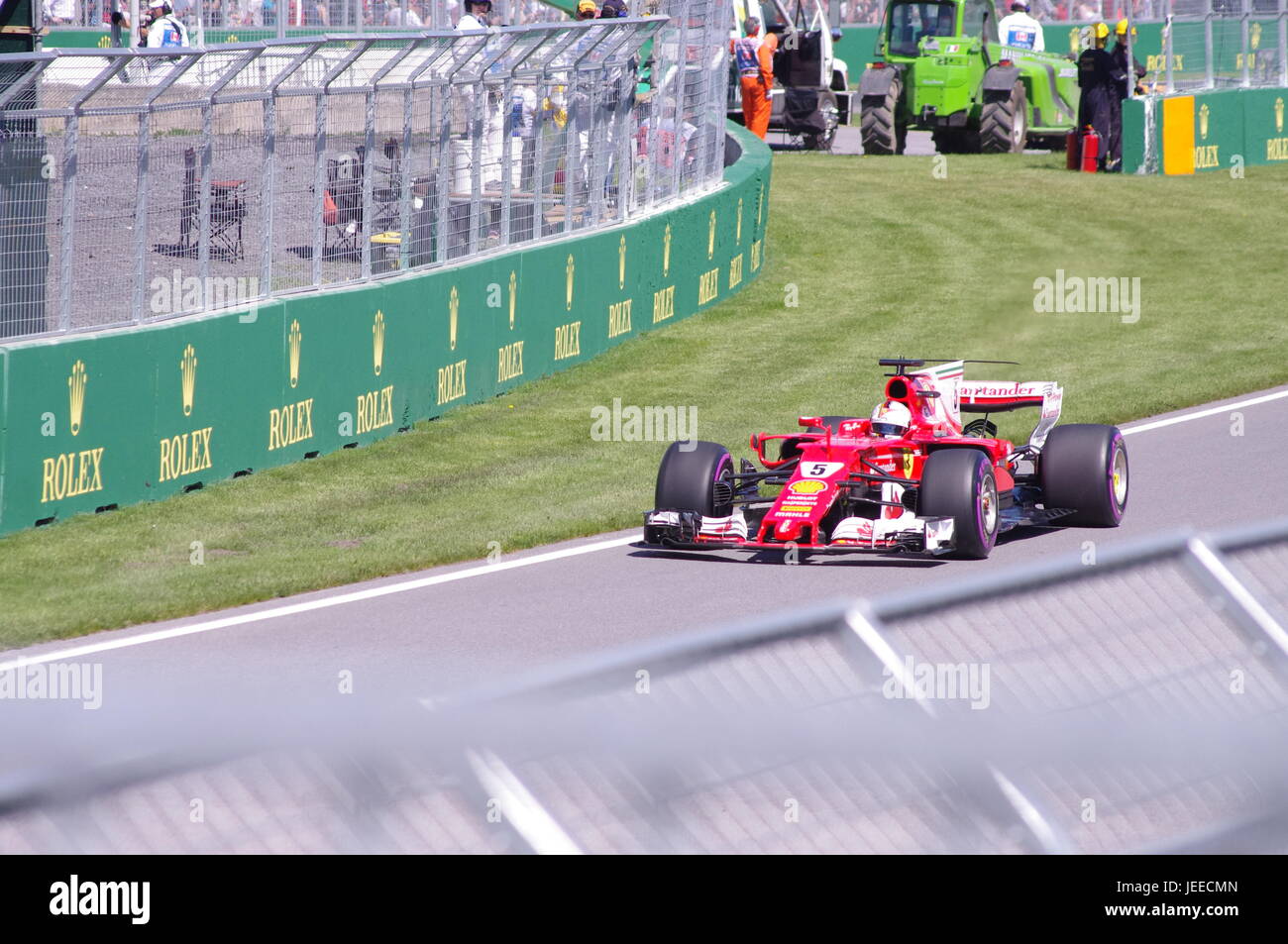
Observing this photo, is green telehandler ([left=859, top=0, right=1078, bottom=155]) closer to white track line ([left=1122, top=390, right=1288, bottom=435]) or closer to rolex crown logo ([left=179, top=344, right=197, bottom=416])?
white track line ([left=1122, top=390, right=1288, bottom=435])

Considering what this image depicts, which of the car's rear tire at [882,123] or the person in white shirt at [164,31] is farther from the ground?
the person in white shirt at [164,31]

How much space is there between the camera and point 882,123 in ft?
109

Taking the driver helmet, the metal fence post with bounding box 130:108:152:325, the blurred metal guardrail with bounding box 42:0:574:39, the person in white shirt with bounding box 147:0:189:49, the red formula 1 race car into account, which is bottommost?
the red formula 1 race car

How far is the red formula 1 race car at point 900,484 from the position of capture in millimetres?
10430

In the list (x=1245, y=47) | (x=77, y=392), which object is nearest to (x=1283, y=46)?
(x=1245, y=47)

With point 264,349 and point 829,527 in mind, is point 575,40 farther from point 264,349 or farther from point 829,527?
point 829,527

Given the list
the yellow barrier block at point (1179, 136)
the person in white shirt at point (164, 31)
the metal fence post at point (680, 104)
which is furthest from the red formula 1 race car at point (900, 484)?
the yellow barrier block at point (1179, 136)

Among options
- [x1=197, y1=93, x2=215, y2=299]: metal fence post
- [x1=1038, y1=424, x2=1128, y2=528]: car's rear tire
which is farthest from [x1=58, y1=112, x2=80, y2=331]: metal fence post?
[x1=1038, y1=424, x2=1128, y2=528]: car's rear tire

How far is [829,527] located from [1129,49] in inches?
844

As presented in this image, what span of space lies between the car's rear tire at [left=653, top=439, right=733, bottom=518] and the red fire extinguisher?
21.5m

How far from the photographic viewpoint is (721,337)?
19.8 m

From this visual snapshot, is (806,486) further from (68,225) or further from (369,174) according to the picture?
(369,174)

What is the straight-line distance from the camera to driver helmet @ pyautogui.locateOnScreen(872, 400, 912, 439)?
36.9ft

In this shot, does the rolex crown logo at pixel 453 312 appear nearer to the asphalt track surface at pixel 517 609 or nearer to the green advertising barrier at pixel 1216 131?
the asphalt track surface at pixel 517 609
